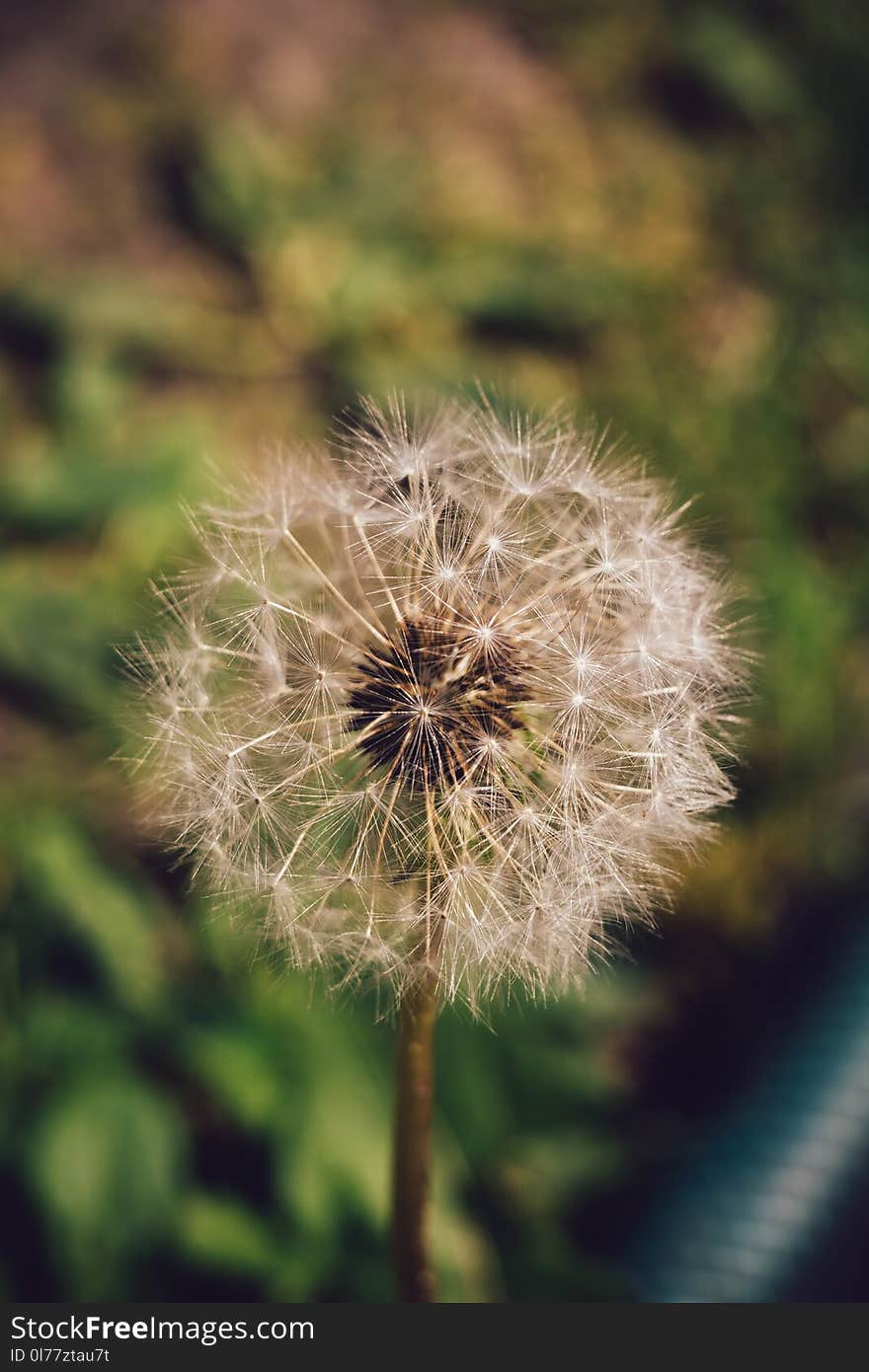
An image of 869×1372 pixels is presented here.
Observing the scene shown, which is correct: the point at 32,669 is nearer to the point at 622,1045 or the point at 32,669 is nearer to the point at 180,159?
the point at 622,1045

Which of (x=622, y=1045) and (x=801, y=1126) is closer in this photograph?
(x=801, y=1126)

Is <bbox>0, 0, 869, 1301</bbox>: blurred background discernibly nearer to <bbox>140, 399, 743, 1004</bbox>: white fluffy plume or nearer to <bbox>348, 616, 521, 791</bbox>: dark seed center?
<bbox>140, 399, 743, 1004</bbox>: white fluffy plume

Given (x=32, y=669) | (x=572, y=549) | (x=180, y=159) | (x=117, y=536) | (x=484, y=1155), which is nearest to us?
(x=572, y=549)

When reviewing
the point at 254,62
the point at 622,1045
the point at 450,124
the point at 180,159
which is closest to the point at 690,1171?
the point at 622,1045

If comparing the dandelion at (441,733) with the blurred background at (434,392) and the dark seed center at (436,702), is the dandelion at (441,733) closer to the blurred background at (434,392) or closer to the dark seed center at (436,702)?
the dark seed center at (436,702)

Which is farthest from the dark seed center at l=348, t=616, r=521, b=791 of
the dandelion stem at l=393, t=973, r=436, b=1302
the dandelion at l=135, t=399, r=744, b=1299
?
the dandelion stem at l=393, t=973, r=436, b=1302

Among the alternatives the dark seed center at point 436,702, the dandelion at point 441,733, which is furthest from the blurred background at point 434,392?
the dark seed center at point 436,702

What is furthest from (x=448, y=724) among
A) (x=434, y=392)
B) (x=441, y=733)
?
(x=434, y=392)
